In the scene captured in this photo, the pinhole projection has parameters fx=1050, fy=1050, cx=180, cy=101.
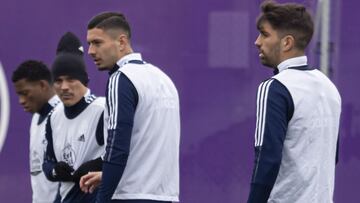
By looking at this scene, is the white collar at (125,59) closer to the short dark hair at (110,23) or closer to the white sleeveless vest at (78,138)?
the short dark hair at (110,23)

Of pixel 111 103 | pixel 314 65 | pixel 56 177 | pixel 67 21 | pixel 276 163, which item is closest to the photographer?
pixel 276 163

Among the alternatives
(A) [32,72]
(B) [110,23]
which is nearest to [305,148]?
(B) [110,23]

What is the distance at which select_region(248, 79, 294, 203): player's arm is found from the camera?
11.7 ft

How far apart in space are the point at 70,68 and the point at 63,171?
516mm

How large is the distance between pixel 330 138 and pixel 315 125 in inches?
4.3

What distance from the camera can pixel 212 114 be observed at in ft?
19.7

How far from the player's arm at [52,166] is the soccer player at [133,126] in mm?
493

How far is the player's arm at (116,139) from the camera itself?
3928 mm

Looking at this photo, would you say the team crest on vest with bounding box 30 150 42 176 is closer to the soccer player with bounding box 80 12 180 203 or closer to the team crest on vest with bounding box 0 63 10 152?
the team crest on vest with bounding box 0 63 10 152

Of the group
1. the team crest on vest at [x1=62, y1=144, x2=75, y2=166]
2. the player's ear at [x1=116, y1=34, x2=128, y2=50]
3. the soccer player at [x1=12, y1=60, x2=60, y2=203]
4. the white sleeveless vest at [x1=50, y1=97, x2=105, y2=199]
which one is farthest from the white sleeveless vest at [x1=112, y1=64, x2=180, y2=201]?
the soccer player at [x1=12, y1=60, x2=60, y2=203]

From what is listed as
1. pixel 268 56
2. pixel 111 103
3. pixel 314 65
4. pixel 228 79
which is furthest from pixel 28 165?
pixel 268 56

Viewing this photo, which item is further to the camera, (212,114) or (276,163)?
(212,114)

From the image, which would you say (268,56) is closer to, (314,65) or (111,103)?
(111,103)

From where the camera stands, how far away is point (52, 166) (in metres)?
4.81
